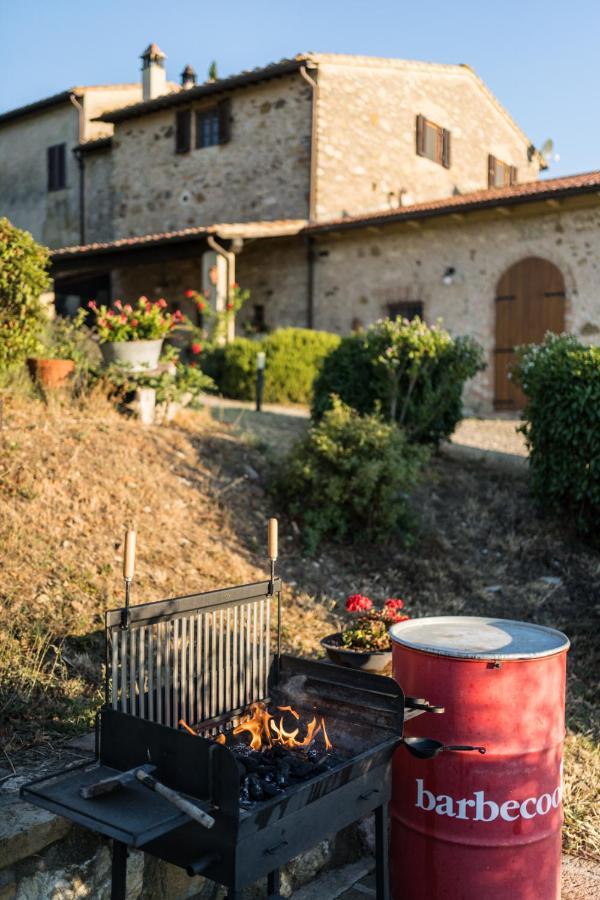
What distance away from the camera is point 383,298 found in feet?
47.3

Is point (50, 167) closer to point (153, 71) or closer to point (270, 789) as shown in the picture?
point (153, 71)

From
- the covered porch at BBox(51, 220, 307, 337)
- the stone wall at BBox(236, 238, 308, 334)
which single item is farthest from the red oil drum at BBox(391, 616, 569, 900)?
the stone wall at BBox(236, 238, 308, 334)

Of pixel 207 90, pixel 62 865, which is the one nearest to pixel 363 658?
pixel 62 865

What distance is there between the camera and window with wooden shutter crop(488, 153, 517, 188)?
19.2m

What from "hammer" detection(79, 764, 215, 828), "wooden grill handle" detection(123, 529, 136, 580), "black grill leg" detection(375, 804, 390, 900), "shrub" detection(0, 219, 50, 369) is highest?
"shrub" detection(0, 219, 50, 369)

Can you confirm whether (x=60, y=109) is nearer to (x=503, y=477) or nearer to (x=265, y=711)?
(x=503, y=477)

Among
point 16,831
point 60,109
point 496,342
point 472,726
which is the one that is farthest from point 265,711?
point 60,109

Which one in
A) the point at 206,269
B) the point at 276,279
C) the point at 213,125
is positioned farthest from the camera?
the point at 213,125

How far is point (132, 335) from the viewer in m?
7.38

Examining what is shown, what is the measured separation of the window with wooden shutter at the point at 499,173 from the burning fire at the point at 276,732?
58.8ft

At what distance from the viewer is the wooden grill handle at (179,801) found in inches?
79.5

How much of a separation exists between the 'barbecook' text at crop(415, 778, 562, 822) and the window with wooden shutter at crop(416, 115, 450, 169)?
52.5 feet

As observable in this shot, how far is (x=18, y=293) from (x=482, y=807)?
17.8ft

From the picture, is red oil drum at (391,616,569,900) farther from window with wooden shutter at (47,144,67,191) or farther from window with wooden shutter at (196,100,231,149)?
window with wooden shutter at (47,144,67,191)
